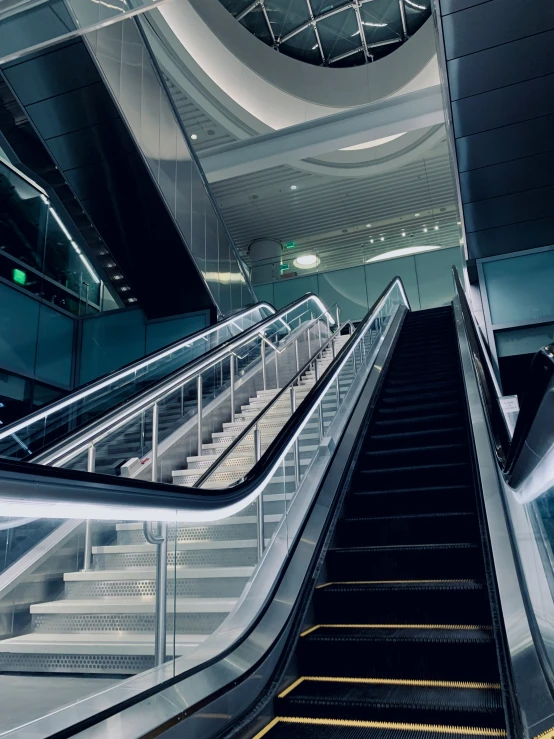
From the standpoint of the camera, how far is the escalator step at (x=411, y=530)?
11.9 ft

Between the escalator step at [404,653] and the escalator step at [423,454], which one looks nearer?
the escalator step at [404,653]

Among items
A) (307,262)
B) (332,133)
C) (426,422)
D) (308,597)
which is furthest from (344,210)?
(308,597)

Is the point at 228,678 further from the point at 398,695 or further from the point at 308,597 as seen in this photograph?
the point at 308,597

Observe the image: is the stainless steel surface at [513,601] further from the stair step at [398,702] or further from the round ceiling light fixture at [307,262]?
the round ceiling light fixture at [307,262]

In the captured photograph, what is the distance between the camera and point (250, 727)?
235 centimetres

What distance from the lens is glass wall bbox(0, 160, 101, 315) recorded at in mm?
9016

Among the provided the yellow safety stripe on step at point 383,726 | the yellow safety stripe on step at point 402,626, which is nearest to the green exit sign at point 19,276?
the yellow safety stripe on step at point 402,626

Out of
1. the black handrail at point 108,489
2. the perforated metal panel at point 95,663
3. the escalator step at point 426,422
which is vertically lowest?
the perforated metal panel at point 95,663

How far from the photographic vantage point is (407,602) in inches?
120

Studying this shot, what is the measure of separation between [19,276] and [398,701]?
8388mm

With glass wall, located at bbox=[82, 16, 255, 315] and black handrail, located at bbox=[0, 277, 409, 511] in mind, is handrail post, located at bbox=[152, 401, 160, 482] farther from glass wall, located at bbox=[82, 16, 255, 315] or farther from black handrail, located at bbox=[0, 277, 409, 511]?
glass wall, located at bbox=[82, 16, 255, 315]

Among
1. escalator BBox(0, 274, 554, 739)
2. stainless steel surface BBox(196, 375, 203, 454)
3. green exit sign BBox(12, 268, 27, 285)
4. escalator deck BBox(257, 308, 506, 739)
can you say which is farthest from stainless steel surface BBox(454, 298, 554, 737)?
green exit sign BBox(12, 268, 27, 285)

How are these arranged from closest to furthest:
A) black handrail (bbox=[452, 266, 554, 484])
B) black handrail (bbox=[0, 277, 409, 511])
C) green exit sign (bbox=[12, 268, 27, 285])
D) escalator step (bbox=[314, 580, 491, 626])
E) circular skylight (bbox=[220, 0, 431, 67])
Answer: black handrail (bbox=[0, 277, 409, 511]) < black handrail (bbox=[452, 266, 554, 484]) < escalator step (bbox=[314, 580, 491, 626]) < green exit sign (bbox=[12, 268, 27, 285]) < circular skylight (bbox=[220, 0, 431, 67])

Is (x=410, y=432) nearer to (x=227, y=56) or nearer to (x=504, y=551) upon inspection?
(x=504, y=551)
